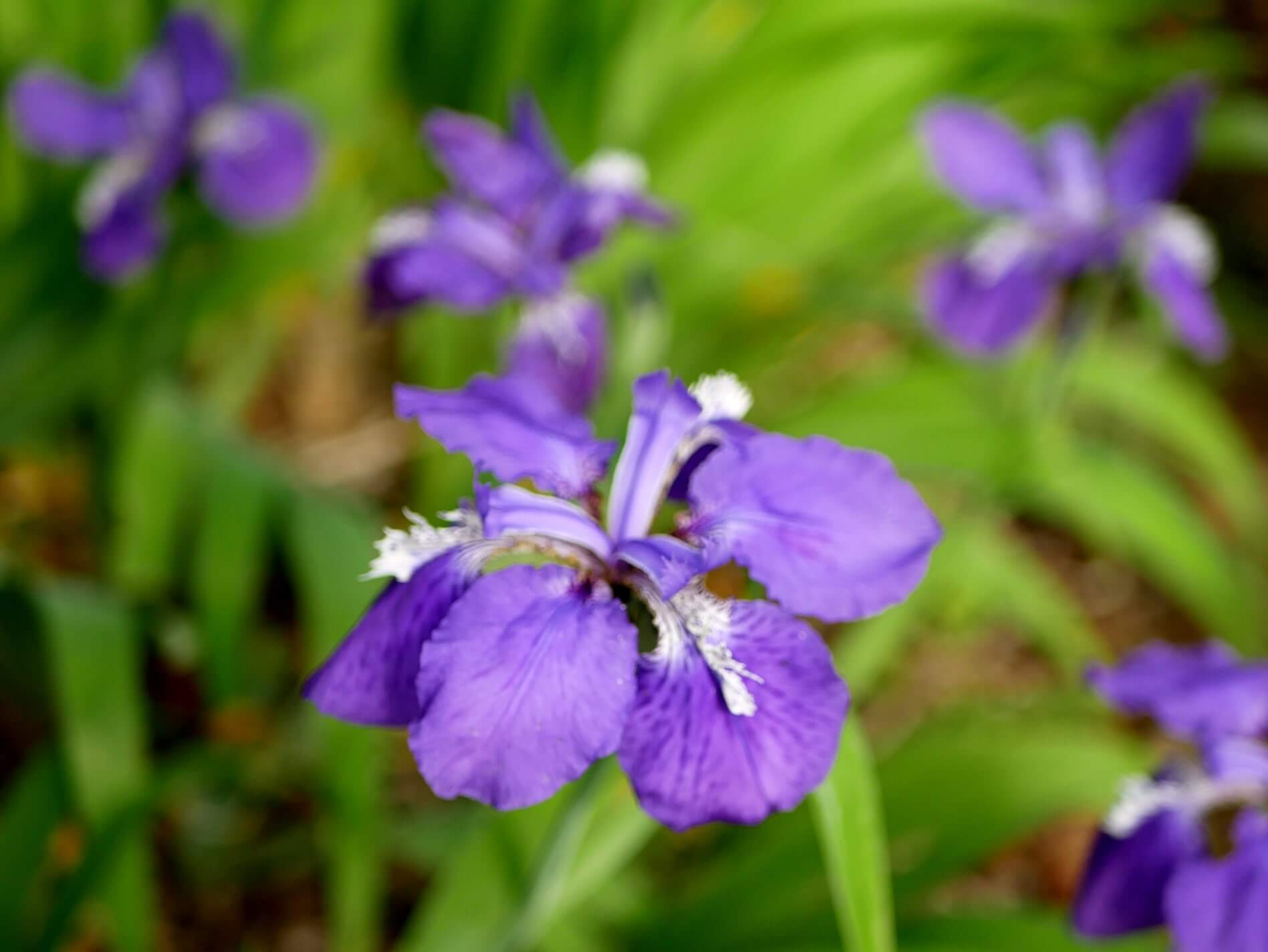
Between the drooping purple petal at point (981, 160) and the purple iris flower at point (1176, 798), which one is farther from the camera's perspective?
the drooping purple petal at point (981, 160)

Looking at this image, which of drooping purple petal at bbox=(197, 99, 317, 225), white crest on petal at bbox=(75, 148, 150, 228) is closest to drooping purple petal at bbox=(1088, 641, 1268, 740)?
drooping purple petal at bbox=(197, 99, 317, 225)

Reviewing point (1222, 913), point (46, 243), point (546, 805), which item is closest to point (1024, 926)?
point (1222, 913)

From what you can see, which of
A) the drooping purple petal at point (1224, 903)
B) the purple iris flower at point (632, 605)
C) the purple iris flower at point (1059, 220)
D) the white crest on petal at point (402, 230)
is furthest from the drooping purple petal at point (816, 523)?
the purple iris flower at point (1059, 220)

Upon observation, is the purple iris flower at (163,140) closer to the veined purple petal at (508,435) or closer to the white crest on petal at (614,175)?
the white crest on petal at (614,175)

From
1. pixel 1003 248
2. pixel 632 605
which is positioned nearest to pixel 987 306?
pixel 1003 248

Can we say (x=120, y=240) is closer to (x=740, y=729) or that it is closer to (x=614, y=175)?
(x=614, y=175)

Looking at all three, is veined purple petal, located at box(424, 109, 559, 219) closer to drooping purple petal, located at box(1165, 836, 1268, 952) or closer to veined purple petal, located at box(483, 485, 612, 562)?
veined purple petal, located at box(483, 485, 612, 562)

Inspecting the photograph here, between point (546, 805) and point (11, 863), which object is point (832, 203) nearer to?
point (546, 805)
